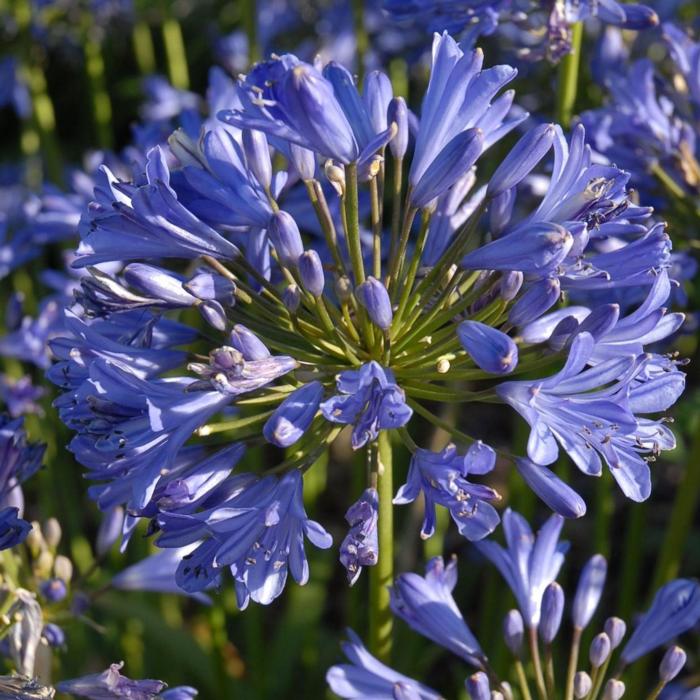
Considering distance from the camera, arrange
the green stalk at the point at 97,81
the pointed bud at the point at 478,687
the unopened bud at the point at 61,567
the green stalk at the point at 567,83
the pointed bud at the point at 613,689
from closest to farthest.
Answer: the pointed bud at the point at 478,687, the pointed bud at the point at 613,689, the unopened bud at the point at 61,567, the green stalk at the point at 567,83, the green stalk at the point at 97,81

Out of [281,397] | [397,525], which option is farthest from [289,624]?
[281,397]

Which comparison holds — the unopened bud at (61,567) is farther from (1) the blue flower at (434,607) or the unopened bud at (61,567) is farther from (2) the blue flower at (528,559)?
(2) the blue flower at (528,559)

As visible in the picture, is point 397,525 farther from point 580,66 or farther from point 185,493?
point 185,493

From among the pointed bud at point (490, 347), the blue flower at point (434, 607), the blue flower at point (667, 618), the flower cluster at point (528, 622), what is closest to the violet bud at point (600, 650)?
the flower cluster at point (528, 622)

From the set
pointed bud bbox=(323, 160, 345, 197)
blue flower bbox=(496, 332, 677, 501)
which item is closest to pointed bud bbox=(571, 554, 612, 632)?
blue flower bbox=(496, 332, 677, 501)

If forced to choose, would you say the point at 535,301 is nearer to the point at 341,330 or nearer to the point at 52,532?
the point at 341,330

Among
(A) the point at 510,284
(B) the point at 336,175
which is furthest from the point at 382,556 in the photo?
(B) the point at 336,175

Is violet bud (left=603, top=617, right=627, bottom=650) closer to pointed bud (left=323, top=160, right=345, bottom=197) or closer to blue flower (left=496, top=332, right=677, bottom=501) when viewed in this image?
blue flower (left=496, top=332, right=677, bottom=501)
